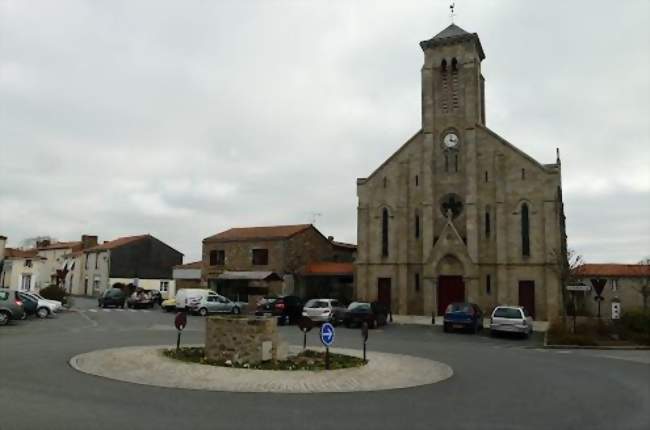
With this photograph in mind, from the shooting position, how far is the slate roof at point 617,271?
4194 cm

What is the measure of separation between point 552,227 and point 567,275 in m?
5.97

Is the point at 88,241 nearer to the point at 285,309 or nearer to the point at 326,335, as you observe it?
the point at 285,309

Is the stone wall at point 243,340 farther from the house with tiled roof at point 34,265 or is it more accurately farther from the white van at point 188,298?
the house with tiled roof at point 34,265

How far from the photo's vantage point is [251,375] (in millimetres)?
12492

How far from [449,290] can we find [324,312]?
38.4 feet

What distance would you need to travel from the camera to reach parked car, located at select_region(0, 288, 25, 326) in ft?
85.3

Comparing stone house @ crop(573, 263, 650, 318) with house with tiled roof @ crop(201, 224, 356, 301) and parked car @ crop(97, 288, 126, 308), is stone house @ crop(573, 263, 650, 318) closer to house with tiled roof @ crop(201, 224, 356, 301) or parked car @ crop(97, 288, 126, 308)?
house with tiled roof @ crop(201, 224, 356, 301)

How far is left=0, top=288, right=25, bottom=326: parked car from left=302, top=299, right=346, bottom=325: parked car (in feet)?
45.3

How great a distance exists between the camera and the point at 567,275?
99.7 ft

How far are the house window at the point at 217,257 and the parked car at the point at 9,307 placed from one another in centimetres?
2009

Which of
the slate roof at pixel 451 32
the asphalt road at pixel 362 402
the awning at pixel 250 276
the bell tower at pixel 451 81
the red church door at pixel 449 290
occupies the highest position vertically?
the slate roof at pixel 451 32

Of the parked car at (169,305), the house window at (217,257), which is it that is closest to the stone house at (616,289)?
the house window at (217,257)

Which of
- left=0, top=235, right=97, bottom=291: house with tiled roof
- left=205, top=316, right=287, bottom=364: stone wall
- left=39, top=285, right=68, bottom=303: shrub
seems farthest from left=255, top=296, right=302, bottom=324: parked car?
left=0, top=235, right=97, bottom=291: house with tiled roof

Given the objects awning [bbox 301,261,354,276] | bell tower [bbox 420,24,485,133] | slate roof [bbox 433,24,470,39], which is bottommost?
awning [bbox 301,261,354,276]
